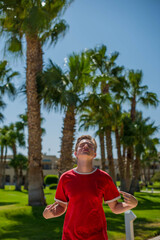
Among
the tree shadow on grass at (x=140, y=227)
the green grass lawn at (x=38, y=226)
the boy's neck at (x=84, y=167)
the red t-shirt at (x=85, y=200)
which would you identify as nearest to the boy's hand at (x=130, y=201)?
the red t-shirt at (x=85, y=200)

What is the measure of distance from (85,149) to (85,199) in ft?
1.60

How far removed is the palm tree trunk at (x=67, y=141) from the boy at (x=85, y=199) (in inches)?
354

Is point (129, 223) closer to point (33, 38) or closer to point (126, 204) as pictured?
point (126, 204)

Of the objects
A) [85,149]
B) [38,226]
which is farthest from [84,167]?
[38,226]

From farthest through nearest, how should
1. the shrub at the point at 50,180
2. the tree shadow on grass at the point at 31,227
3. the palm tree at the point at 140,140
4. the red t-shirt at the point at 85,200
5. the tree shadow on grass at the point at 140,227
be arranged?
the shrub at the point at 50,180
the palm tree at the point at 140,140
the tree shadow on grass at the point at 140,227
the tree shadow on grass at the point at 31,227
the red t-shirt at the point at 85,200

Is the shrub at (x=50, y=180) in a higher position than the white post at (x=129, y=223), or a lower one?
lower

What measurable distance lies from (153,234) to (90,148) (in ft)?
20.2

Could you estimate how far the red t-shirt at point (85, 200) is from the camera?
2.46 meters

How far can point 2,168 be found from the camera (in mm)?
35938

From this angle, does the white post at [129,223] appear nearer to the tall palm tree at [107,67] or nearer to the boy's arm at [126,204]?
the boy's arm at [126,204]

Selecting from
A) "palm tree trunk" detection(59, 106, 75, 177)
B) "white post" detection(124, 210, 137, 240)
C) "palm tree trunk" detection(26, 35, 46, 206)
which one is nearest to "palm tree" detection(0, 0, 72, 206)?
"palm tree trunk" detection(26, 35, 46, 206)

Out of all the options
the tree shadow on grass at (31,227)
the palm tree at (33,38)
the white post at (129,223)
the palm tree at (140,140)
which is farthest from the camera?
the palm tree at (140,140)

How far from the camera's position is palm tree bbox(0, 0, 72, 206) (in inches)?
453

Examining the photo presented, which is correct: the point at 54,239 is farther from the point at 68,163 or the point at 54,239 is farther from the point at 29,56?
the point at 29,56
